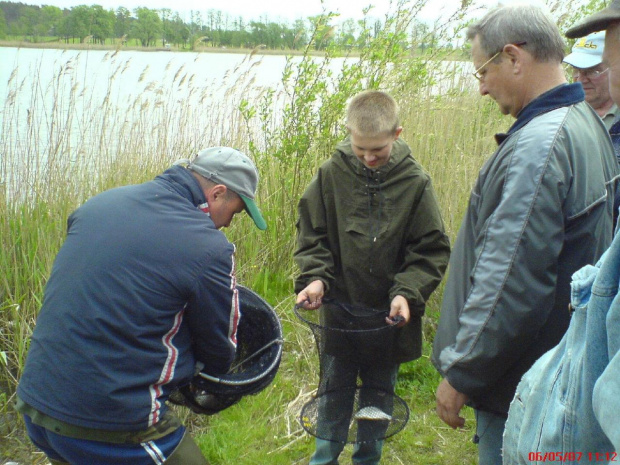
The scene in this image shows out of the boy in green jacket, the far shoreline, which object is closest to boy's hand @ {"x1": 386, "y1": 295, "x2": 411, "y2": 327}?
the boy in green jacket

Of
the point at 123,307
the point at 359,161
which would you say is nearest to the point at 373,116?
the point at 359,161

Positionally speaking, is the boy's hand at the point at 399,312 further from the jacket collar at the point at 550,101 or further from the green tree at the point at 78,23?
the green tree at the point at 78,23

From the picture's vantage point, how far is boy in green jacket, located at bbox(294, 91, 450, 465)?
2.91 metres

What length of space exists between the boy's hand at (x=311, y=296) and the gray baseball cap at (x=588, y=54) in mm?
2292

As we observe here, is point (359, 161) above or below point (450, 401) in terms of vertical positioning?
above

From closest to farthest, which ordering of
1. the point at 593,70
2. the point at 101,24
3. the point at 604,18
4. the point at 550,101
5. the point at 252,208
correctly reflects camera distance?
the point at 604,18 < the point at 550,101 < the point at 252,208 < the point at 593,70 < the point at 101,24

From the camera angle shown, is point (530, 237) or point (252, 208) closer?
point (530, 237)

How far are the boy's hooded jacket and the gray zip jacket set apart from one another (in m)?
0.80

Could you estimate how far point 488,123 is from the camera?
6.26 meters

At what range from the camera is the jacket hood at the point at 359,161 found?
2.96 metres

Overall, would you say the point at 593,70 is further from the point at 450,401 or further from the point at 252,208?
the point at 450,401

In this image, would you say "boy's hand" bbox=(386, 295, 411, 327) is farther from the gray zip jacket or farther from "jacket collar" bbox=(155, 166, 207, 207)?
"jacket collar" bbox=(155, 166, 207, 207)

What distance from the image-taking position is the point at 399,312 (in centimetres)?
280

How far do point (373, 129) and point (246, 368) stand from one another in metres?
1.22
